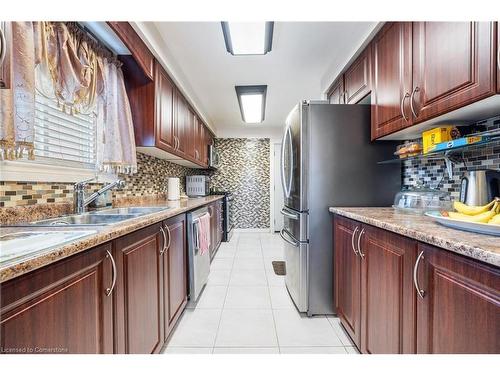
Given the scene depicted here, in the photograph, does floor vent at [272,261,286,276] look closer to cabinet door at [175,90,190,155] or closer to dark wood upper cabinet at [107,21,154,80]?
cabinet door at [175,90,190,155]

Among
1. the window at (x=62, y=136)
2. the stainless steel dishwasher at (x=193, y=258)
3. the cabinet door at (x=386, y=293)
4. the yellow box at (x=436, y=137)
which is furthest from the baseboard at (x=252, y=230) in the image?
the yellow box at (x=436, y=137)

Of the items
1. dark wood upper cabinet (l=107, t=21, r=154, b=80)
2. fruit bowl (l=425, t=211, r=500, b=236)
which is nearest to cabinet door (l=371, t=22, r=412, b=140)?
fruit bowl (l=425, t=211, r=500, b=236)

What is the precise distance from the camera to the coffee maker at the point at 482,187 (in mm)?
1109

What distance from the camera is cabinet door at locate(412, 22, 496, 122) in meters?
0.96

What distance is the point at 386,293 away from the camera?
113 cm

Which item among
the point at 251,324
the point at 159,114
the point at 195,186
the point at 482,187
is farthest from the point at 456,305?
the point at 195,186

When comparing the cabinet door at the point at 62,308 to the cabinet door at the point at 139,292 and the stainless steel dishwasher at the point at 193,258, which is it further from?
the stainless steel dishwasher at the point at 193,258

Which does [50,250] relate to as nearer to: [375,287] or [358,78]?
[375,287]

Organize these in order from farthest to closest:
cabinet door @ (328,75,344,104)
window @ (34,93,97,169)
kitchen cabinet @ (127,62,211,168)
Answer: cabinet door @ (328,75,344,104), kitchen cabinet @ (127,62,211,168), window @ (34,93,97,169)

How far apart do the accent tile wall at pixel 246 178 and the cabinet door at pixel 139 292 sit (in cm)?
404

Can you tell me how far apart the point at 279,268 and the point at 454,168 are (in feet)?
6.99

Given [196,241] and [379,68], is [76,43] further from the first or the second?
[379,68]

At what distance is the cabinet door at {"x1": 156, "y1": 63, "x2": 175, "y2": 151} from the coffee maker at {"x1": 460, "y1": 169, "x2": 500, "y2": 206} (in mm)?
2152
